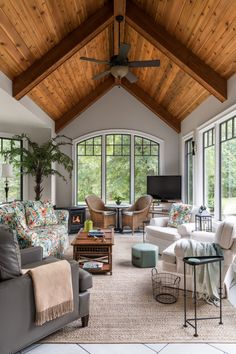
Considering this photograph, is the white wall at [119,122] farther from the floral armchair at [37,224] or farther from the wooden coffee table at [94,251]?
the wooden coffee table at [94,251]

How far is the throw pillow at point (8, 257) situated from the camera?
2.03 meters

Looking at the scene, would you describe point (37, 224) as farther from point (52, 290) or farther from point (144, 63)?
point (144, 63)

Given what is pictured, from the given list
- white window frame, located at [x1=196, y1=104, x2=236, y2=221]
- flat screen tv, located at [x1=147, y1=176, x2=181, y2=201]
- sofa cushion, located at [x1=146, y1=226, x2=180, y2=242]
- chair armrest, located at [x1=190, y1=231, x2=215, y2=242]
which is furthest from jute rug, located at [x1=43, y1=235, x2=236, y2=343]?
flat screen tv, located at [x1=147, y1=176, x2=181, y2=201]

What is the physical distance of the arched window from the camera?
7.67m

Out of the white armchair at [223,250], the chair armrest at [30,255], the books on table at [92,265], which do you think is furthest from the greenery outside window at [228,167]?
the chair armrest at [30,255]

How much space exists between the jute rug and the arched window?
4.16 meters

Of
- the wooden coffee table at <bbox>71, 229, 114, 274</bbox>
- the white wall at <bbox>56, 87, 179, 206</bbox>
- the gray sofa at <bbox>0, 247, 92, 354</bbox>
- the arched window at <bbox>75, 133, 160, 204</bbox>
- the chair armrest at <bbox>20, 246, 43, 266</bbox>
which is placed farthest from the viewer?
the arched window at <bbox>75, 133, 160, 204</bbox>

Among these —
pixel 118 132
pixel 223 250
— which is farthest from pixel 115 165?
pixel 223 250

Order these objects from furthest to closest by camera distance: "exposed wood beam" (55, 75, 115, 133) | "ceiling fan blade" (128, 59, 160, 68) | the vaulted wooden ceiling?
"exposed wood beam" (55, 75, 115, 133), "ceiling fan blade" (128, 59, 160, 68), the vaulted wooden ceiling

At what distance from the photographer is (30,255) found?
287 cm

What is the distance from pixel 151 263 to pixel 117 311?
1.43m

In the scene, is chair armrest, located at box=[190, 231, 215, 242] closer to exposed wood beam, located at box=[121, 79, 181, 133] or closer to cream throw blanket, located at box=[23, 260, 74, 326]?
cream throw blanket, located at box=[23, 260, 74, 326]

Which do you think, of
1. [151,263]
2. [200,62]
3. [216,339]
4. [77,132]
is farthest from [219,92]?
[77,132]

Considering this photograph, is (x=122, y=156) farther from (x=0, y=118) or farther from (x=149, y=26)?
(x=149, y=26)
